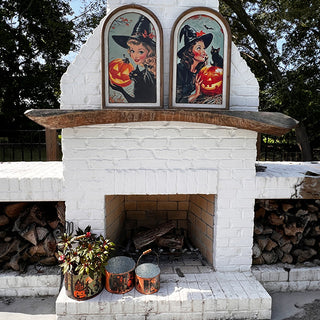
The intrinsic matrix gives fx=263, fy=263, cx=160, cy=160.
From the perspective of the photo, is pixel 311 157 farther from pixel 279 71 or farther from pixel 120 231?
pixel 120 231

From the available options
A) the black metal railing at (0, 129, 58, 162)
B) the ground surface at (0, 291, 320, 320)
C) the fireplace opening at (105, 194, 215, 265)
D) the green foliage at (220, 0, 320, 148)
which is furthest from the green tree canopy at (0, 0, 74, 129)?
the ground surface at (0, 291, 320, 320)

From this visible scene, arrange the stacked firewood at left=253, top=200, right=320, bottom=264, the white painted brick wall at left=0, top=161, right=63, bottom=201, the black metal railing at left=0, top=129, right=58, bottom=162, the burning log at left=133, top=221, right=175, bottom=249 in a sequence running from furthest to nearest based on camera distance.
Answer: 1. the black metal railing at left=0, top=129, right=58, bottom=162
2. the burning log at left=133, top=221, right=175, bottom=249
3. the stacked firewood at left=253, top=200, right=320, bottom=264
4. the white painted brick wall at left=0, top=161, right=63, bottom=201

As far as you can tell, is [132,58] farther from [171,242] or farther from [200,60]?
[171,242]

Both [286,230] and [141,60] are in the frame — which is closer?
[141,60]

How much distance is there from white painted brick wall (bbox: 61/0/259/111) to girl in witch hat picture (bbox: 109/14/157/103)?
16 cm

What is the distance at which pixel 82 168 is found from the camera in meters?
2.93

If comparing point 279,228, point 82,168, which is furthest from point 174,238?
point 82,168

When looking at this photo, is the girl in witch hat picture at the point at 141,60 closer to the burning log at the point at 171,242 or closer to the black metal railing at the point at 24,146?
the burning log at the point at 171,242

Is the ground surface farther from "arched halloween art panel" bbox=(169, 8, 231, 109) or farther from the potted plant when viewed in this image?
"arched halloween art panel" bbox=(169, 8, 231, 109)

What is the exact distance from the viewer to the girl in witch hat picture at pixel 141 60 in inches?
110

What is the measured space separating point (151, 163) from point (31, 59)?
12531 mm

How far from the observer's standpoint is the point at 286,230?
3.34m

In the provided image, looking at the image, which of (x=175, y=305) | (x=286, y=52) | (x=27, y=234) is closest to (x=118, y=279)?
(x=175, y=305)

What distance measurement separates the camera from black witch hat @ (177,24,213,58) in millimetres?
2834
